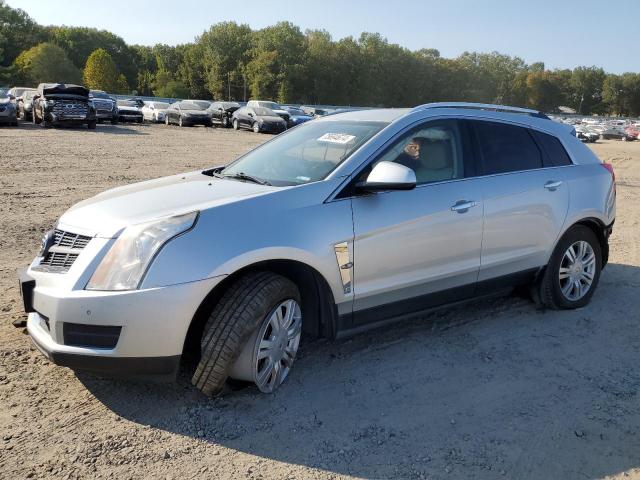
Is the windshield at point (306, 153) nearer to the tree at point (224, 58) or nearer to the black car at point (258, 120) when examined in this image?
the black car at point (258, 120)

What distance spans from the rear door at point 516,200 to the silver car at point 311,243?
14mm

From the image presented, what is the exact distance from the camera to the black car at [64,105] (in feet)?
81.0

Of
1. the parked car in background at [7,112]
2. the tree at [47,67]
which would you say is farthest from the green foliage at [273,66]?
the parked car in background at [7,112]

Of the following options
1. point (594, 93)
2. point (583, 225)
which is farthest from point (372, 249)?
point (594, 93)

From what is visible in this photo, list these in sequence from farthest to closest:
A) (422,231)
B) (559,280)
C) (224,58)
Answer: (224,58)
(559,280)
(422,231)

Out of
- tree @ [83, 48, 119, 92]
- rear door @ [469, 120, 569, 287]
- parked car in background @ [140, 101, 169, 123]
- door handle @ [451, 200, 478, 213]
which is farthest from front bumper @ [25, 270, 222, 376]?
tree @ [83, 48, 119, 92]

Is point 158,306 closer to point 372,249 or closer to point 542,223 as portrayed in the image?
point 372,249

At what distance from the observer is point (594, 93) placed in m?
143

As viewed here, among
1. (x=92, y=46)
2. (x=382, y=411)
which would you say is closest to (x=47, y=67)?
(x=92, y=46)

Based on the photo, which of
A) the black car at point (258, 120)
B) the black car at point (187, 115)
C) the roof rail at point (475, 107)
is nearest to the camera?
the roof rail at point (475, 107)

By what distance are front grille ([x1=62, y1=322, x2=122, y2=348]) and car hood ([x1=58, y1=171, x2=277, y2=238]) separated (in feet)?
1.65

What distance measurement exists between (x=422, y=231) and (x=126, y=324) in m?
2.02

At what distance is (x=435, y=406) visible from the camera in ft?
11.6

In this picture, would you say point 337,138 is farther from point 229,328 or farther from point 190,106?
point 190,106
